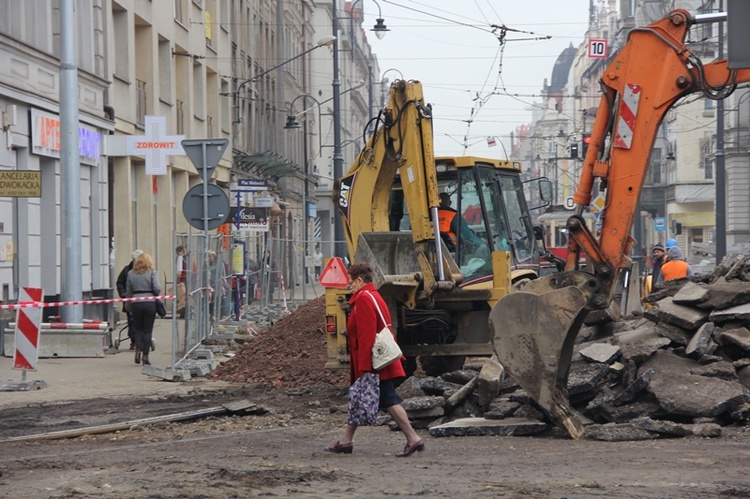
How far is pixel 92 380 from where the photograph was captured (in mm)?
16312

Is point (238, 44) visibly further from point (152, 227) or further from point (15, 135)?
point (15, 135)

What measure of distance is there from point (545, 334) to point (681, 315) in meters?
2.82

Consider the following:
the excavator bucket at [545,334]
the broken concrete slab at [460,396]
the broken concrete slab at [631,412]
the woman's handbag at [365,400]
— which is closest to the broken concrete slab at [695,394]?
the broken concrete slab at [631,412]

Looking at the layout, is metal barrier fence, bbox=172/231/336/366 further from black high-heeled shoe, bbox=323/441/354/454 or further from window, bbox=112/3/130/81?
black high-heeled shoe, bbox=323/441/354/454

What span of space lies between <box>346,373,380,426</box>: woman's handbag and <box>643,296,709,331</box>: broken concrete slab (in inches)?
168

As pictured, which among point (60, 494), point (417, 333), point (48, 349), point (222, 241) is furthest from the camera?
point (222, 241)

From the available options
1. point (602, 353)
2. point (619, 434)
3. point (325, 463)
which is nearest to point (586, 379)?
point (619, 434)

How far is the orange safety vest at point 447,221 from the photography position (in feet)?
50.0

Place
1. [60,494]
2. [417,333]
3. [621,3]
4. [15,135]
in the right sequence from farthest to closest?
[621,3], [15,135], [417,333], [60,494]

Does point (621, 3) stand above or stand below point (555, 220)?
above

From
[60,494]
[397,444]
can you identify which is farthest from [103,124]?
[60,494]

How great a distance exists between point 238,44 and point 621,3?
57.4 meters

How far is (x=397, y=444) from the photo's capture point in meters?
10.7

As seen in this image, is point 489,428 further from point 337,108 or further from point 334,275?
point 337,108
